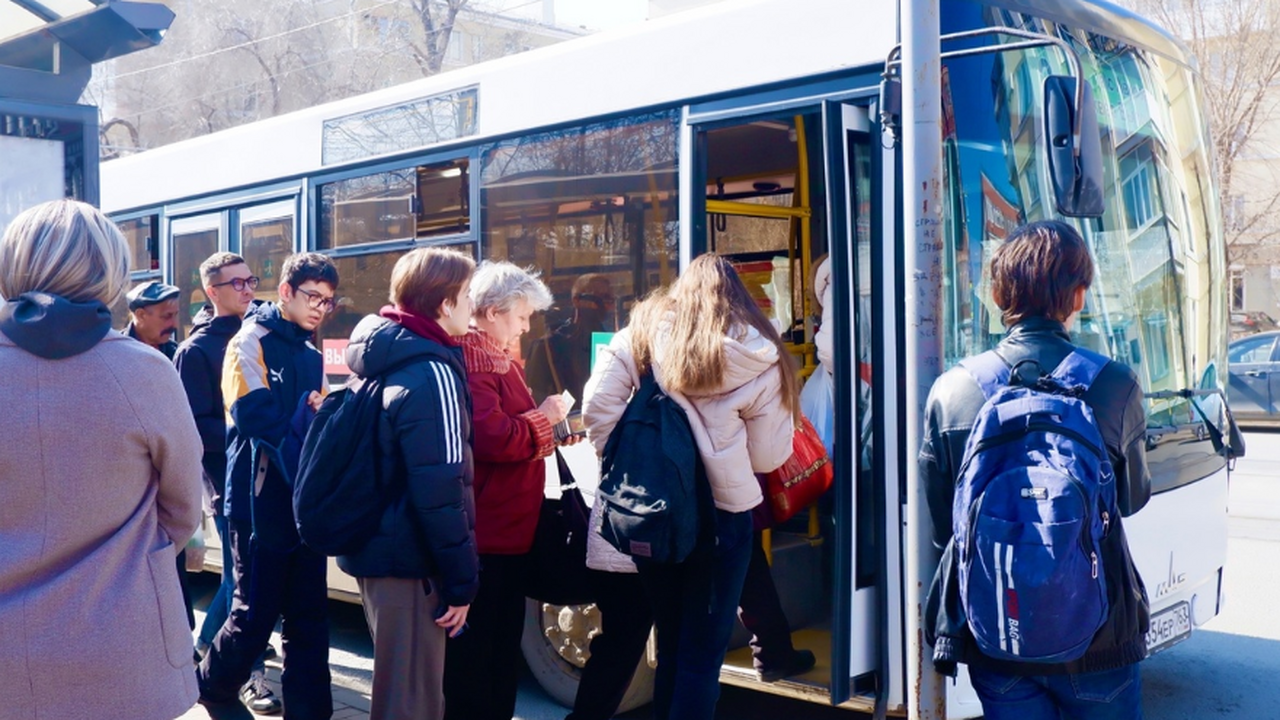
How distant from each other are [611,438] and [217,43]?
1307 inches

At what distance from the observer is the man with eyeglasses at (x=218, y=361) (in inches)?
220

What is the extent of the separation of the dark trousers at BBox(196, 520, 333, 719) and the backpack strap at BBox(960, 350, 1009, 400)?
280 cm

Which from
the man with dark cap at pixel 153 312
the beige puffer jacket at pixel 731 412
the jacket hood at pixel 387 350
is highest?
the man with dark cap at pixel 153 312

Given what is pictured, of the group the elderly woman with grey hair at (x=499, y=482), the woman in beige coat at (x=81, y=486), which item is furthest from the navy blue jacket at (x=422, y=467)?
the woman in beige coat at (x=81, y=486)

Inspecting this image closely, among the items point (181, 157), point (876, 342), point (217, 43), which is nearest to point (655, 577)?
point (876, 342)

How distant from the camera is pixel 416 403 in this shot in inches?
144

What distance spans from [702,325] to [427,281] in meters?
0.88

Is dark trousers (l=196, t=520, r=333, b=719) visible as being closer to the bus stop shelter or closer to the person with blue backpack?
the bus stop shelter

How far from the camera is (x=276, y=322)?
505cm

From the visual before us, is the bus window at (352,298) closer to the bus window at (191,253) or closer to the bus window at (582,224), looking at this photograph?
the bus window at (582,224)

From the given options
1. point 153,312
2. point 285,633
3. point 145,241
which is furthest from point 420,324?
point 145,241

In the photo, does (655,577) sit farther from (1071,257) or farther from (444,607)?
(1071,257)

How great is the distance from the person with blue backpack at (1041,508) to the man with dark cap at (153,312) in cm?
389

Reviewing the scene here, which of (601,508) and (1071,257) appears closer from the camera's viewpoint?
(1071,257)
